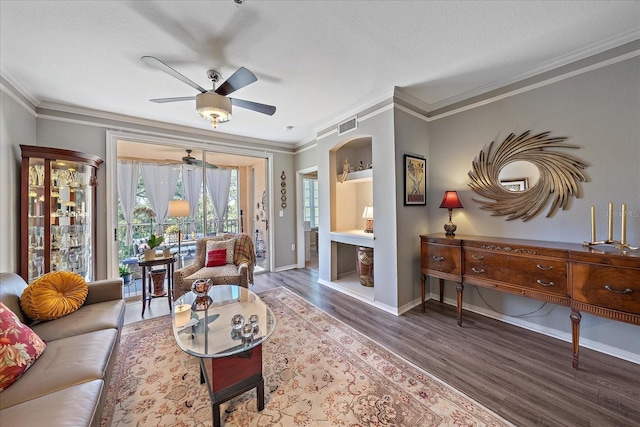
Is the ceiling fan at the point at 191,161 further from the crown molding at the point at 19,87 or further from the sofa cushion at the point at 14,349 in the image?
the sofa cushion at the point at 14,349

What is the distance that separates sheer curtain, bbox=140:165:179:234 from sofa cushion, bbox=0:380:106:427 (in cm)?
339

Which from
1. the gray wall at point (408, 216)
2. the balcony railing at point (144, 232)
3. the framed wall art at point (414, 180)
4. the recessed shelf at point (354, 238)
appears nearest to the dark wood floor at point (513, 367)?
the gray wall at point (408, 216)

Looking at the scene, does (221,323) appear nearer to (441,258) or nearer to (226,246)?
(226,246)

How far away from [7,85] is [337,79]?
3.32 m

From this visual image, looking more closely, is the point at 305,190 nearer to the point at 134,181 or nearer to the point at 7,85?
the point at 134,181

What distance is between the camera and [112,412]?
1.57 meters

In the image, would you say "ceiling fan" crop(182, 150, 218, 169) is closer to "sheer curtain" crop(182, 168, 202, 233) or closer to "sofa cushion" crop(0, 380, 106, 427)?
"sheer curtain" crop(182, 168, 202, 233)

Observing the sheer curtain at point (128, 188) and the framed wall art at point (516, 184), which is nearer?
the framed wall art at point (516, 184)

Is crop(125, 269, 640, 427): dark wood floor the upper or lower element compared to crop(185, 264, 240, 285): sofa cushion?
lower

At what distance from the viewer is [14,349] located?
4.22ft

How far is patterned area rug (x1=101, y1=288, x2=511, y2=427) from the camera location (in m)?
1.51

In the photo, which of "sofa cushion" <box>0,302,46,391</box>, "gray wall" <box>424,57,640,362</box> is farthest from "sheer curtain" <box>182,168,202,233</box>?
"gray wall" <box>424,57,640,362</box>

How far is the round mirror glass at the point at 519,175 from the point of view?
8.28 ft

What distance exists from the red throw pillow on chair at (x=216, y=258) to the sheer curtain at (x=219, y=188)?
1.45 metres
